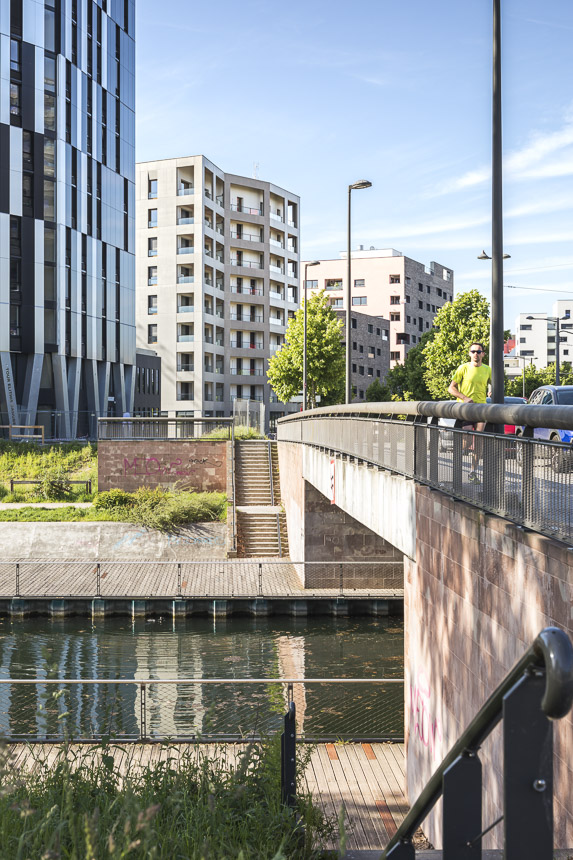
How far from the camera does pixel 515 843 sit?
202 cm

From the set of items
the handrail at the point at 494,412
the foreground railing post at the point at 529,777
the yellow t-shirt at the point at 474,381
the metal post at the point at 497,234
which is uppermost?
the metal post at the point at 497,234

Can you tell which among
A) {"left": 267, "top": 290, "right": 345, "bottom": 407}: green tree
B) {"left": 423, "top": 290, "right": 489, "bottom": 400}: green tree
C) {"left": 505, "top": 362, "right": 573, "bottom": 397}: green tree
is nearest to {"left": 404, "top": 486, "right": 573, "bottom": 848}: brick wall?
{"left": 267, "top": 290, "right": 345, "bottom": 407}: green tree

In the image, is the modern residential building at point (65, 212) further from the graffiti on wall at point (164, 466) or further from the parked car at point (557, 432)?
the parked car at point (557, 432)

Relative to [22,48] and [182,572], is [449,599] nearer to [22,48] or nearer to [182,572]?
[182,572]

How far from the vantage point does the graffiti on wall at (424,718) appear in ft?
29.4

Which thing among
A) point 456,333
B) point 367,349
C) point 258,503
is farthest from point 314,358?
point 367,349

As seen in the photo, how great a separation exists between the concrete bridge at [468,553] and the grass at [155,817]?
172 cm

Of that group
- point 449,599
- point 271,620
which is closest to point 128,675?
point 271,620

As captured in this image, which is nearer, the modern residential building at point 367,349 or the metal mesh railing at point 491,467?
the metal mesh railing at point 491,467

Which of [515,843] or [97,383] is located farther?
[97,383]

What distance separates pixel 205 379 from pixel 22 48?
30.0m

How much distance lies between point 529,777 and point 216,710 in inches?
431

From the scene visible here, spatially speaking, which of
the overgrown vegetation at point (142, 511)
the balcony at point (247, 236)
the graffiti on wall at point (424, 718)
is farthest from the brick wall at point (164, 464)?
the balcony at point (247, 236)

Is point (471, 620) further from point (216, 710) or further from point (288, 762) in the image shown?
point (216, 710)
